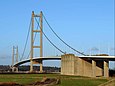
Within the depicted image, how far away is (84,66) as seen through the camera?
254 ft

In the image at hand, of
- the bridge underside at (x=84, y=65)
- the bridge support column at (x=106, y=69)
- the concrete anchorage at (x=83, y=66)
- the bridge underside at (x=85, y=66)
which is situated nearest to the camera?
the bridge support column at (x=106, y=69)

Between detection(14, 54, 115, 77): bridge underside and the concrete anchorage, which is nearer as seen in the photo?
detection(14, 54, 115, 77): bridge underside

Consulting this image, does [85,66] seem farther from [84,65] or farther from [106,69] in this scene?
[106,69]

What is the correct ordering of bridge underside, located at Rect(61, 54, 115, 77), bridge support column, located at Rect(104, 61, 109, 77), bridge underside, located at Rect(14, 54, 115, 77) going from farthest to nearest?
bridge underside, located at Rect(61, 54, 115, 77), bridge underside, located at Rect(14, 54, 115, 77), bridge support column, located at Rect(104, 61, 109, 77)

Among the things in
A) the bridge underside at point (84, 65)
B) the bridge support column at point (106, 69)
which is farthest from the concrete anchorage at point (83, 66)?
the bridge support column at point (106, 69)

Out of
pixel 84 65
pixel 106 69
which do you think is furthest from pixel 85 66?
pixel 106 69

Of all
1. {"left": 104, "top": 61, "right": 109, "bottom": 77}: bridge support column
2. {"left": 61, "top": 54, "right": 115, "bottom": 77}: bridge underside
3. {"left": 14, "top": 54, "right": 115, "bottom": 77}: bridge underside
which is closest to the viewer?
{"left": 104, "top": 61, "right": 109, "bottom": 77}: bridge support column

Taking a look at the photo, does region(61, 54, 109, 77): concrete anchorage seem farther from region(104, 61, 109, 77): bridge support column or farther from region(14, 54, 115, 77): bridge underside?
region(104, 61, 109, 77): bridge support column

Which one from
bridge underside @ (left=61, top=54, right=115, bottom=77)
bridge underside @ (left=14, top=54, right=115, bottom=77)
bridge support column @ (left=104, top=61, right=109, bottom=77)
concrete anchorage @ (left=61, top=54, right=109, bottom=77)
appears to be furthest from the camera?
concrete anchorage @ (left=61, top=54, right=109, bottom=77)

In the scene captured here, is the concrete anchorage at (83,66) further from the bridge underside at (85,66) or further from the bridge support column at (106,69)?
the bridge support column at (106,69)

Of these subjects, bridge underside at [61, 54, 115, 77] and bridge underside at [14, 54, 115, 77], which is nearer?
bridge underside at [14, 54, 115, 77]

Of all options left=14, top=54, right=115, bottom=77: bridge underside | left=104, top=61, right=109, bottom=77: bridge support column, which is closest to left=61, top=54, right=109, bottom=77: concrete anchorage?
left=14, top=54, right=115, bottom=77: bridge underside

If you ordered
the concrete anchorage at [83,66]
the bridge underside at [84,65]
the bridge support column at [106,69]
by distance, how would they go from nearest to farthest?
the bridge support column at [106,69], the bridge underside at [84,65], the concrete anchorage at [83,66]

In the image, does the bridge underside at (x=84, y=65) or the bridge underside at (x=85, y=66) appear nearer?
the bridge underside at (x=84, y=65)
